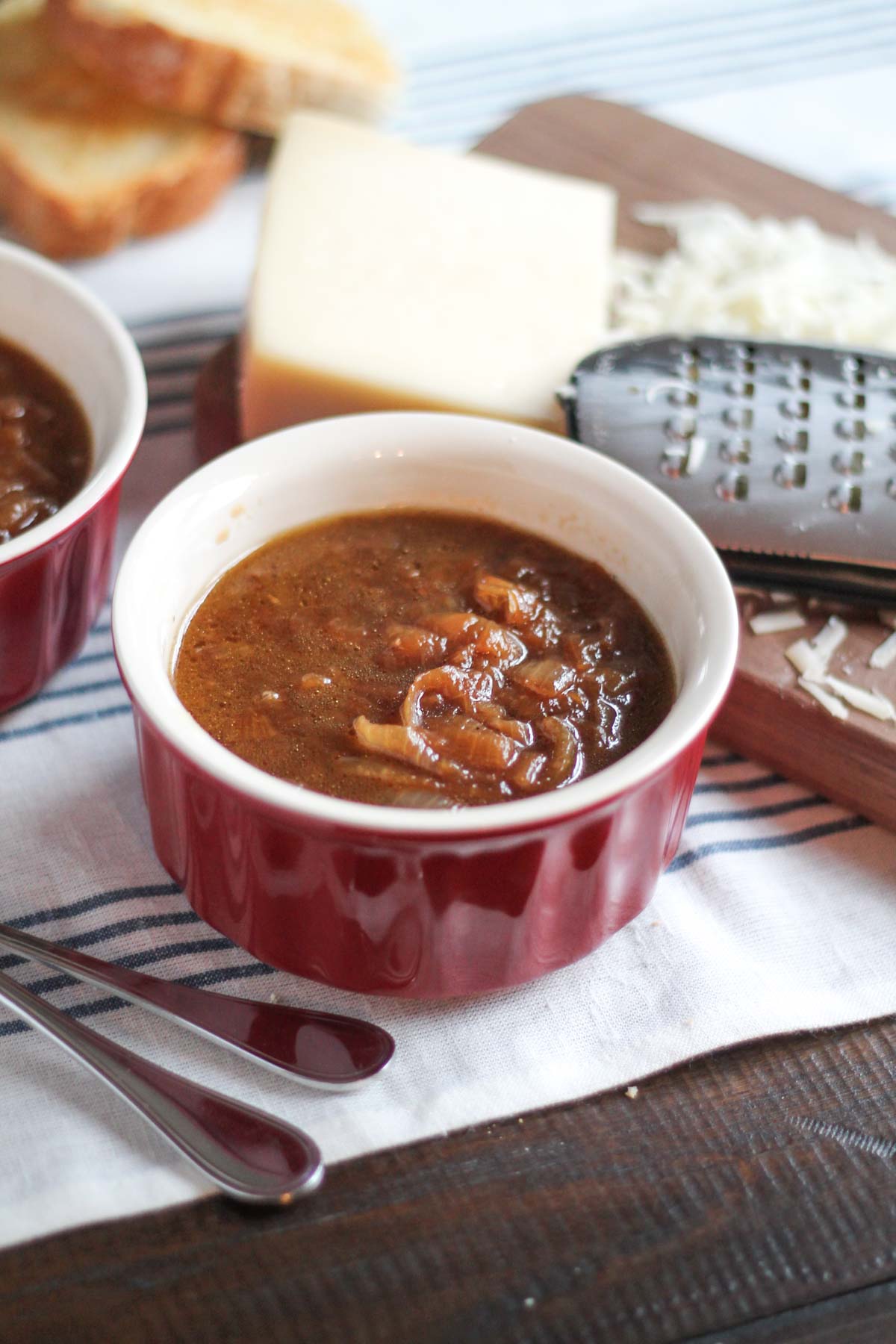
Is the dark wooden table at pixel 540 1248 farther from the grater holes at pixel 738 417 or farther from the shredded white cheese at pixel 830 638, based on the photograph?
the grater holes at pixel 738 417

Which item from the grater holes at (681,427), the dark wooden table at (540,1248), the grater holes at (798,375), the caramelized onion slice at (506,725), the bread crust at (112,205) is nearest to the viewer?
the dark wooden table at (540,1248)

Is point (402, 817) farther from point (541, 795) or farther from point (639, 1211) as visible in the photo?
point (639, 1211)

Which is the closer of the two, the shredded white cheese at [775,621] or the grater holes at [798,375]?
the shredded white cheese at [775,621]

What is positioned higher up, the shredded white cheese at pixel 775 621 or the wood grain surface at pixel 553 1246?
the shredded white cheese at pixel 775 621

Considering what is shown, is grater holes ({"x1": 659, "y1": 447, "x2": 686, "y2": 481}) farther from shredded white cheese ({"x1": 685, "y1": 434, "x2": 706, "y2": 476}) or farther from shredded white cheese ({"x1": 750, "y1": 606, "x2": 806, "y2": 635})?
shredded white cheese ({"x1": 750, "y1": 606, "x2": 806, "y2": 635})

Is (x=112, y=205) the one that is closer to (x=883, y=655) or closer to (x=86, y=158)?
(x=86, y=158)

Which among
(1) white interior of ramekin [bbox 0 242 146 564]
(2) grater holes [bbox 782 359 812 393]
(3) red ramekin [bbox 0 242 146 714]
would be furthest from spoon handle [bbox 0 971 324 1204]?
(2) grater holes [bbox 782 359 812 393]

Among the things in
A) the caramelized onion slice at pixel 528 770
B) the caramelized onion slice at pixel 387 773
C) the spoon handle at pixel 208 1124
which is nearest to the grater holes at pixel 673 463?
the caramelized onion slice at pixel 528 770
